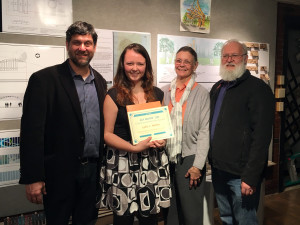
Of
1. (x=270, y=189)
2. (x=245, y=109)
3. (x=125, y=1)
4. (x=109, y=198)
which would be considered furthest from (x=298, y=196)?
(x=125, y=1)

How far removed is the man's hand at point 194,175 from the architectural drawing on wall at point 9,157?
1250mm

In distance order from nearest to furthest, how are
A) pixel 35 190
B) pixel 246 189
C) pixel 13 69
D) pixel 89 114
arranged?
pixel 35 190 < pixel 89 114 < pixel 246 189 < pixel 13 69

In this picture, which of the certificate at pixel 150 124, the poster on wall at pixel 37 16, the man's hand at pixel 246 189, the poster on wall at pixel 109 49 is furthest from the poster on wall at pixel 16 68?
the man's hand at pixel 246 189

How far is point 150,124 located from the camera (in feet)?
4.86

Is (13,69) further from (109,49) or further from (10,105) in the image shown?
(109,49)

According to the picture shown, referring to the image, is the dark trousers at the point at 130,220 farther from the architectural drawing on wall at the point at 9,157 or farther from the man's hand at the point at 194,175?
the architectural drawing on wall at the point at 9,157

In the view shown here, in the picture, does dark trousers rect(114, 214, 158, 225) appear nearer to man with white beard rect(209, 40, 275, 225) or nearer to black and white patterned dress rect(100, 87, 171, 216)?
black and white patterned dress rect(100, 87, 171, 216)

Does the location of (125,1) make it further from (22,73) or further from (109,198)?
(109,198)

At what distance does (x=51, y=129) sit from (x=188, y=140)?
82 centimetres

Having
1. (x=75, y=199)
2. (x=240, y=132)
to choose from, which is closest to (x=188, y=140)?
Result: (x=240, y=132)

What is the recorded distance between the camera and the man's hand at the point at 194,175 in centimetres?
162

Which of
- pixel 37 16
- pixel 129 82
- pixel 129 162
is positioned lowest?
pixel 129 162

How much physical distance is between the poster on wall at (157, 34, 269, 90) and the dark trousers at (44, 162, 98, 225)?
118 cm

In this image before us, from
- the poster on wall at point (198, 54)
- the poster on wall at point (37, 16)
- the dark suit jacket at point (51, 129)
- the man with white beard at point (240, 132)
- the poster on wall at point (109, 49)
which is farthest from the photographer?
the poster on wall at point (198, 54)
